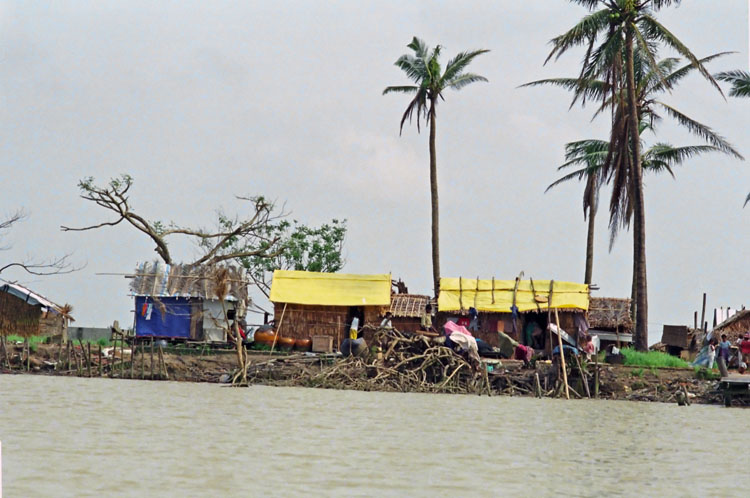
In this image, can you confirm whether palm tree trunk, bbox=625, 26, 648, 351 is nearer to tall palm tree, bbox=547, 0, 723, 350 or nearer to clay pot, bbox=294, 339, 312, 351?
tall palm tree, bbox=547, 0, 723, 350

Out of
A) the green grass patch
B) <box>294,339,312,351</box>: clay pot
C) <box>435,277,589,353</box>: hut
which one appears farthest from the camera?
<box>294,339,312,351</box>: clay pot

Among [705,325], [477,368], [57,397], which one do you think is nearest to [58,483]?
[57,397]

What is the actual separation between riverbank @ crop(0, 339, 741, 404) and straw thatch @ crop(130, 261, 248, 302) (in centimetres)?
352

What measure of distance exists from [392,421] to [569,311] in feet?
44.3

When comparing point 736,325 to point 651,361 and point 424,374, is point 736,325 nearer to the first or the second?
point 651,361

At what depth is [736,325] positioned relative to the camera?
3125 centimetres

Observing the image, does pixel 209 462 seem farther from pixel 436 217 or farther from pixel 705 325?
pixel 705 325

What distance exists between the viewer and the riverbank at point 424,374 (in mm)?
24484

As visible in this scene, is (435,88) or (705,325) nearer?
(435,88)

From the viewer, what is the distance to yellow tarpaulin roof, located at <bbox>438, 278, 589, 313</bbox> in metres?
29.6

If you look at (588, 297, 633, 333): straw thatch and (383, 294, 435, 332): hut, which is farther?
(588, 297, 633, 333): straw thatch

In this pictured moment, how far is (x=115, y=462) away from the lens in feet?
38.3

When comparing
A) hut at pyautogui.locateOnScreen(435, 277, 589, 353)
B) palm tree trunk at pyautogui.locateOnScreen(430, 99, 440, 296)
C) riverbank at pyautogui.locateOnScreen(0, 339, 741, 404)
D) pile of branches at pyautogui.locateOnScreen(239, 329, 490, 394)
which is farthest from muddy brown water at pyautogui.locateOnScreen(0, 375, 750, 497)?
palm tree trunk at pyautogui.locateOnScreen(430, 99, 440, 296)

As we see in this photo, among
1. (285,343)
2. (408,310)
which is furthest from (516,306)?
(285,343)
